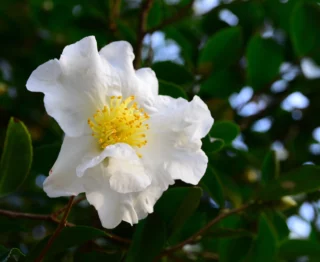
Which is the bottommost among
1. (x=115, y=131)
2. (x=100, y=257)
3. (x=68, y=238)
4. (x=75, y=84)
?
(x=100, y=257)

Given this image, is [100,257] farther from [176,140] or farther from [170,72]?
[170,72]

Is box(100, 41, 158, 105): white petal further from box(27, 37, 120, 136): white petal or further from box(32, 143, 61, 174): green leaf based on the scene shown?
box(32, 143, 61, 174): green leaf

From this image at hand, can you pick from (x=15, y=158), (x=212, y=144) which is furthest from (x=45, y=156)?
(x=212, y=144)

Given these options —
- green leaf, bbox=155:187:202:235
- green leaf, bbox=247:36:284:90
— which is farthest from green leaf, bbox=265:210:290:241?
green leaf, bbox=247:36:284:90

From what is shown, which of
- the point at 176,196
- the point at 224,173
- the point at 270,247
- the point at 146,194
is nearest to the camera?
the point at 146,194

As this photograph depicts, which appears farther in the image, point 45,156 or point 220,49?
point 220,49

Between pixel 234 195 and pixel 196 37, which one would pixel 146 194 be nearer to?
pixel 234 195

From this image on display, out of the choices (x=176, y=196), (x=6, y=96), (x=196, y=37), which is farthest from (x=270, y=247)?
(x=6, y=96)
